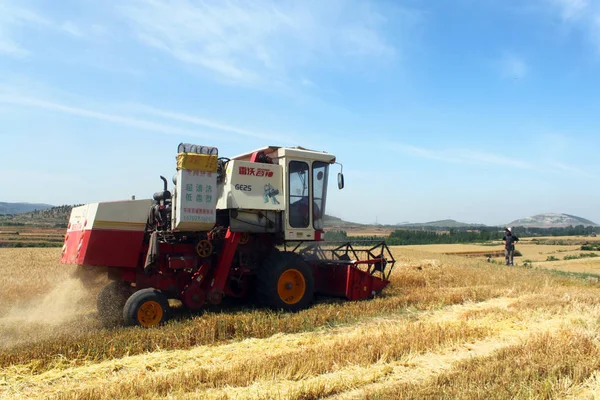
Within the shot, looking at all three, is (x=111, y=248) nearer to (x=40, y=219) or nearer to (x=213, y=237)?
(x=213, y=237)

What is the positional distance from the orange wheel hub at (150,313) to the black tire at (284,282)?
1968 mm

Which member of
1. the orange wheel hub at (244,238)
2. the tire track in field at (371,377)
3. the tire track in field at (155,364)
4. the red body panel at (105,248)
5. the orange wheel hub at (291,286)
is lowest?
the tire track in field at (155,364)

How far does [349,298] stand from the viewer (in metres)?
10.5

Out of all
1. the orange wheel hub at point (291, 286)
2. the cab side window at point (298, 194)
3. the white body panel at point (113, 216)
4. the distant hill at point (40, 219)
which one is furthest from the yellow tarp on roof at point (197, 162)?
the distant hill at point (40, 219)

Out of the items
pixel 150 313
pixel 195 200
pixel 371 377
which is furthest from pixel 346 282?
pixel 371 377

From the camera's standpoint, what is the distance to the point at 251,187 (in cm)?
954

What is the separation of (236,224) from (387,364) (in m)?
4.34

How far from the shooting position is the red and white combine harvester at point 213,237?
849 centimetres

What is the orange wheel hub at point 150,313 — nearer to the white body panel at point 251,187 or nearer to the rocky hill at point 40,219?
the white body panel at point 251,187

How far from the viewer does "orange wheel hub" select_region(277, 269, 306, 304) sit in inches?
382

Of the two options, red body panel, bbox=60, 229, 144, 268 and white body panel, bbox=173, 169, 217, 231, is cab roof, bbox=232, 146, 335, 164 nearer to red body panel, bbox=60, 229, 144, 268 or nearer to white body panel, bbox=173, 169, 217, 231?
white body panel, bbox=173, 169, 217, 231

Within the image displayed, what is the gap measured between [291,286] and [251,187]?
6.49ft

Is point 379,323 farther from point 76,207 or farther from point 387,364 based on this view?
point 76,207

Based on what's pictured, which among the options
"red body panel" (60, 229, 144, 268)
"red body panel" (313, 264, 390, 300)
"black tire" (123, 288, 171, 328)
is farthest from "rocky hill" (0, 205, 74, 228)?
"black tire" (123, 288, 171, 328)
